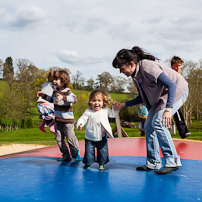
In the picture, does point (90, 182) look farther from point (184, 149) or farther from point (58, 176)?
point (184, 149)

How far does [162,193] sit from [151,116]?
1026 millimetres

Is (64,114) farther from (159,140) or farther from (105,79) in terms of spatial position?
(105,79)

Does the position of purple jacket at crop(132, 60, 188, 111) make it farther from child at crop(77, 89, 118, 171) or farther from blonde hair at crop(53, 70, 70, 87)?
blonde hair at crop(53, 70, 70, 87)

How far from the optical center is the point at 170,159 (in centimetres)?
299

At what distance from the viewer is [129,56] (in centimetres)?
295

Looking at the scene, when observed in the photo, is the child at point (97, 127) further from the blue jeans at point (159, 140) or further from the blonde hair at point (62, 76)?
the blonde hair at point (62, 76)

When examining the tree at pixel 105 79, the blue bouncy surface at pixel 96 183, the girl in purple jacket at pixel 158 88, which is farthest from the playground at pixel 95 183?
the tree at pixel 105 79

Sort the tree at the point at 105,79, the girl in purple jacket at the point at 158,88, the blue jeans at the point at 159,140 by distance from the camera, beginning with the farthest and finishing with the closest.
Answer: the tree at the point at 105,79
the blue jeans at the point at 159,140
the girl in purple jacket at the point at 158,88

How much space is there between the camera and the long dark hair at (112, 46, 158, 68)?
296cm

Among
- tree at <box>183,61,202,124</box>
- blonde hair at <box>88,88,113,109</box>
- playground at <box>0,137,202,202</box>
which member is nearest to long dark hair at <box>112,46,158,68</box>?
blonde hair at <box>88,88,113,109</box>

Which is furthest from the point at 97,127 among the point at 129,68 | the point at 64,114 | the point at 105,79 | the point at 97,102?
the point at 105,79

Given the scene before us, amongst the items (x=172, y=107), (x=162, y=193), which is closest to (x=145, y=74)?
(x=172, y=107)

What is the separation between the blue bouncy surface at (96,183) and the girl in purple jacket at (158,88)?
0.32 metres

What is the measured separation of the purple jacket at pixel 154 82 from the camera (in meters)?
2.83
